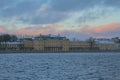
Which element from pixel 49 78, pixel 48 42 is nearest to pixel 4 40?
pixel 48 42

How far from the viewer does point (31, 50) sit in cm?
18388

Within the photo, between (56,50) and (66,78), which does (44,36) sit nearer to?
(56,50)

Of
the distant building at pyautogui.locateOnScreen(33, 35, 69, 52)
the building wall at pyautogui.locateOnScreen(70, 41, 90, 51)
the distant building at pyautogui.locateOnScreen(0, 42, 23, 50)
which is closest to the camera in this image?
the distant building at pyautogui.locateOnScreen(0, 42, 23, 50)

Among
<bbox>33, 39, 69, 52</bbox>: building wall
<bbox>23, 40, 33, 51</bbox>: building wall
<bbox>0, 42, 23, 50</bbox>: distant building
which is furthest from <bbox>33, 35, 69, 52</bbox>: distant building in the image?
<bbox>0, 42, 23, 50</bbox>: distant building

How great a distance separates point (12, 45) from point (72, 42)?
1156 inches

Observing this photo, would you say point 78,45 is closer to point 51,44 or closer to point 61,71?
point 51,44

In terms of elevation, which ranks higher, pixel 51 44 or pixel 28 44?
pixel 28 44

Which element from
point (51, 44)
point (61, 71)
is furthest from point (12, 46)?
point (61, 71)

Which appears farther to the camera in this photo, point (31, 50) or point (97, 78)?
point (31, 50)

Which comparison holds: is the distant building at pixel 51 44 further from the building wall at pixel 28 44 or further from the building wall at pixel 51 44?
the building wall at pixel 28 44

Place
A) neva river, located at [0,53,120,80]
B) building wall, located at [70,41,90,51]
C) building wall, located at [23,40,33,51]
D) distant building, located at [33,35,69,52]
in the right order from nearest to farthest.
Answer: neva river, located at [0,53,120,80], building wall, located at [23,40,33,51], distant building, located at [33,35,69,52], building wall, located at [70,41,90,51]

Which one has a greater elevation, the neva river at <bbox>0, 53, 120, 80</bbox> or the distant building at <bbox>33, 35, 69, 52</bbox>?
the distant building at <bbox>33, 35, 69, 52</bbox>

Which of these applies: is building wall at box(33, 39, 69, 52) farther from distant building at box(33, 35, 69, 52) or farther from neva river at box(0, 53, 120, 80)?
Result: neva river at box(0, 53, 120, 80)

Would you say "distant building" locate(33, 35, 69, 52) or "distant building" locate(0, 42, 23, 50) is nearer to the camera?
"distant building" locate(0, 42, 23, 50)
